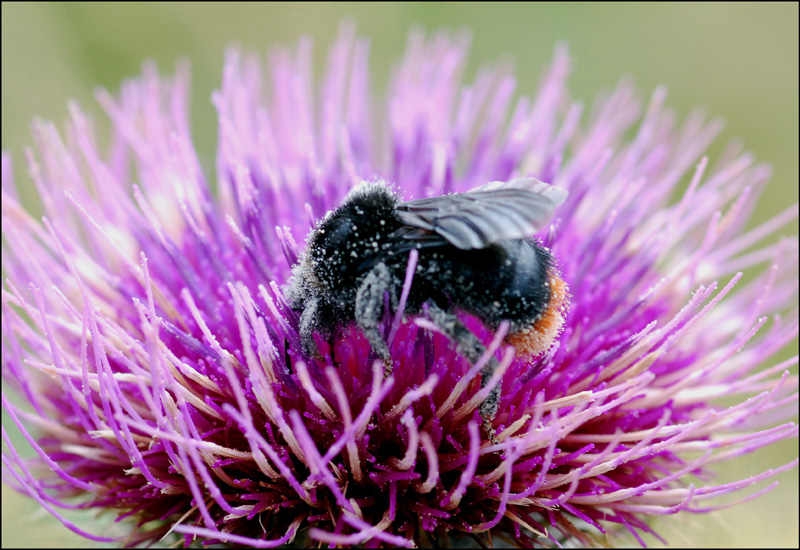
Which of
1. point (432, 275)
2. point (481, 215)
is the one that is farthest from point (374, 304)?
point (481, 215)

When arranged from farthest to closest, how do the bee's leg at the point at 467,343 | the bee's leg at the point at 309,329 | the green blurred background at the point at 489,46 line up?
the green blurred background at the point at 489,46 → the bee's leg at the point at 309,329 → the bee's leg at the point at 467,343

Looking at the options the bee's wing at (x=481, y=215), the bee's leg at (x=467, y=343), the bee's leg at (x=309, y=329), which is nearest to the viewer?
the bee's wing at (x=481, y=215)

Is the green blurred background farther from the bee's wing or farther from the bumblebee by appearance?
the bee's wing

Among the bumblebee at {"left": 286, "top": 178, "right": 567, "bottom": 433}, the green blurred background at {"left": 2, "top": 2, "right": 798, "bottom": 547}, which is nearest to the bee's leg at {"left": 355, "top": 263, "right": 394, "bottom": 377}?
the bumblebee at {"left": 286, "top": 178, "right": 567, "bottom": 433}

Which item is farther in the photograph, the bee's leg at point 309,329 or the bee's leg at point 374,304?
the bee's leg at point 309,329

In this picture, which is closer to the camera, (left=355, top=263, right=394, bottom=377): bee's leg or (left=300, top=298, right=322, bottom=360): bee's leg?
(left=355, top=263, right=394, bottom=377): bee's leg

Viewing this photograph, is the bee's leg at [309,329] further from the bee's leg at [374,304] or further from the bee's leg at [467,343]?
the bee's leg at [467,343]

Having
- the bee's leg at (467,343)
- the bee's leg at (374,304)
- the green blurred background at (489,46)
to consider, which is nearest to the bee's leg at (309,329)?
the bee's leg at (374,304)

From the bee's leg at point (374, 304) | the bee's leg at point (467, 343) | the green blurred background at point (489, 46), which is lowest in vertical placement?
the bee's leg at point (467, 343)
